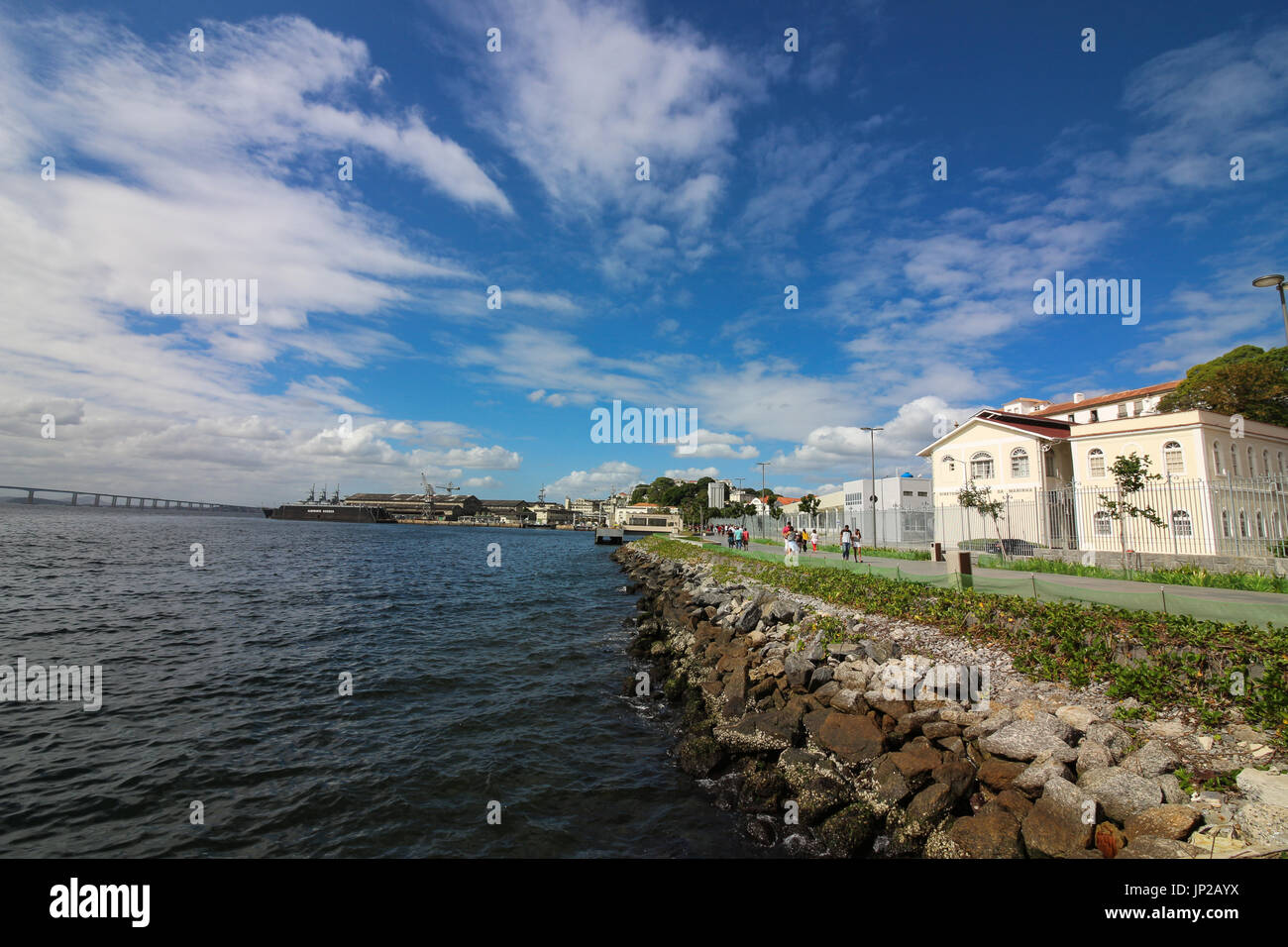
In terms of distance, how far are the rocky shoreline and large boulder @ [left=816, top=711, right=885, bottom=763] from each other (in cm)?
3

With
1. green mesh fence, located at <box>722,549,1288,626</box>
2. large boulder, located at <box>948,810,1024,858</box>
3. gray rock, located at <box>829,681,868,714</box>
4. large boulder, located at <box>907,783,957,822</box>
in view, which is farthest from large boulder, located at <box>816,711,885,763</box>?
green mesh fence, located at <box>722,549,1288,626</box>

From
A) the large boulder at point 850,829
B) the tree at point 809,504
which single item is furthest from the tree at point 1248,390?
the large boulder at point 850,829

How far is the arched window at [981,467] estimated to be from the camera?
4097 cm

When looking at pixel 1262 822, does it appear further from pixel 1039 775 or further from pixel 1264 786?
pixel 1039 775

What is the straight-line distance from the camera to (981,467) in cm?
4141

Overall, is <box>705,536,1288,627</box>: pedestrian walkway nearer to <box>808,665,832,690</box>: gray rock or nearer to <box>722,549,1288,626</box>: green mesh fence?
<box>722,549,1288,626</box>: green mesh fence

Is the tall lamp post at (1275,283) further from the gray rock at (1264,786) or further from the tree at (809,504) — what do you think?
the tree at (809,504)

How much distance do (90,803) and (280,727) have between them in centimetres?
341

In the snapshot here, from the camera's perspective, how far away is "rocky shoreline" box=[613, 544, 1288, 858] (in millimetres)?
5816

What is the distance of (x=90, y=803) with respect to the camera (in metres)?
8.66

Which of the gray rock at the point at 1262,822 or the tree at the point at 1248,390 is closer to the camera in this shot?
the gray rock at the point at 1262,822

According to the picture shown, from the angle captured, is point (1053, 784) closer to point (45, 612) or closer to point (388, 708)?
point (388, 708)

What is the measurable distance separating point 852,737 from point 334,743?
33.4ft

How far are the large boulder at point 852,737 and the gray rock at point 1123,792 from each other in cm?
294
